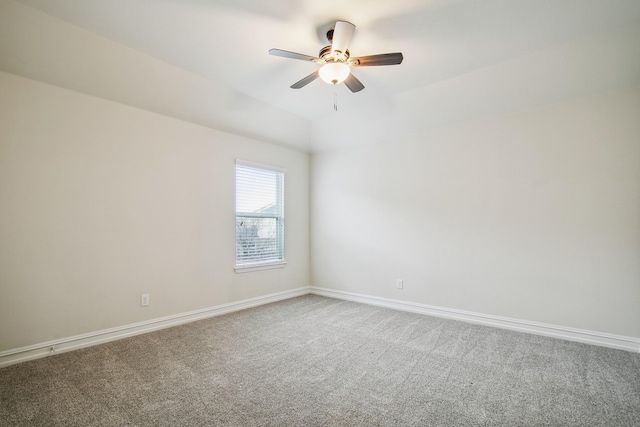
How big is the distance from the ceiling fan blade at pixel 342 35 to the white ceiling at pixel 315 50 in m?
0.15

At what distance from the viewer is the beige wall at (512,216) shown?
300cm

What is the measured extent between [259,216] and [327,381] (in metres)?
2.83

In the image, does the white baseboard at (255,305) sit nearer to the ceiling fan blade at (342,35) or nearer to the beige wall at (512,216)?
the beige wall at (512,216)

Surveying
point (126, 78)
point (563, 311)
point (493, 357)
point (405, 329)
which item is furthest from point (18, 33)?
point (563, 311)

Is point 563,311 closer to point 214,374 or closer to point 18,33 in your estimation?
point 214,374

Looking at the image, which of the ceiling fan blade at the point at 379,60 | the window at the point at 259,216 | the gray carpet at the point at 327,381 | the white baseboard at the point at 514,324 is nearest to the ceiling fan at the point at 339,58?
the ceiling fan blade at the point at 379,60

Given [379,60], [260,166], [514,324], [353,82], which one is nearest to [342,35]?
[379,60]

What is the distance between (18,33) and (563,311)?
5.55m

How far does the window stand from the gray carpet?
1.34 meters

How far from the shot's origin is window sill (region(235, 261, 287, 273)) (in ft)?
14.2

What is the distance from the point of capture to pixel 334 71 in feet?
8.44

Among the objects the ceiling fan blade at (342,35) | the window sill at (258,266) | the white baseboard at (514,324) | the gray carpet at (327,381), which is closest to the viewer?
the gray carpet at (327,381)

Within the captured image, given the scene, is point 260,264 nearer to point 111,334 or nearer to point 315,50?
point 111,334

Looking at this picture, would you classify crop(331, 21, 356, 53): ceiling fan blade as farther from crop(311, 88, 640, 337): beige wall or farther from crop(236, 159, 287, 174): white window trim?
crop(236, 159, 287, 174): white window trim
